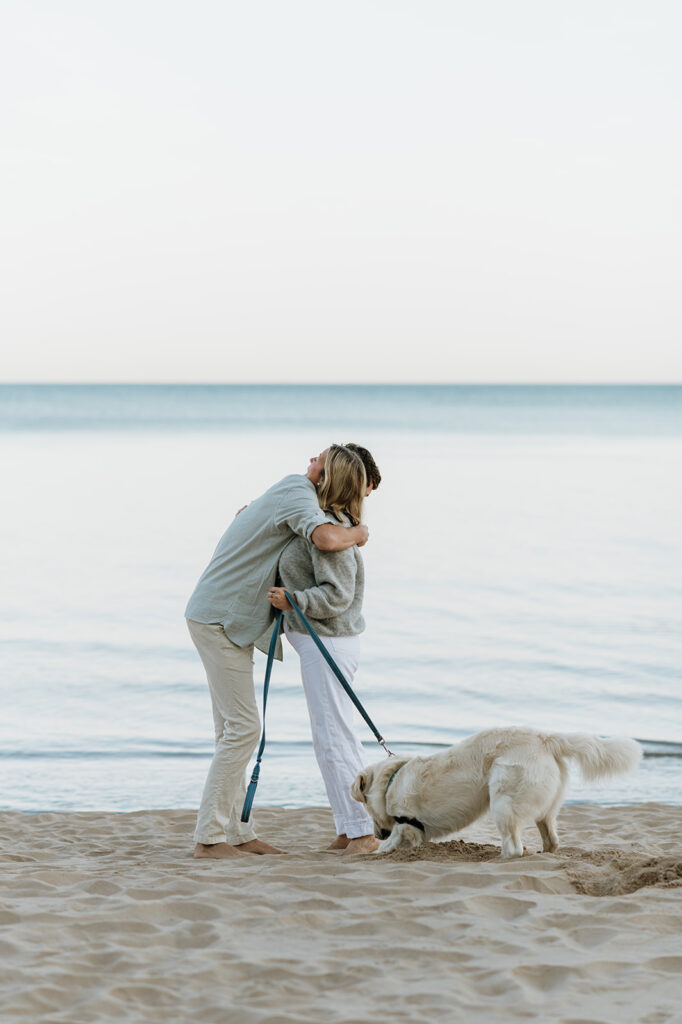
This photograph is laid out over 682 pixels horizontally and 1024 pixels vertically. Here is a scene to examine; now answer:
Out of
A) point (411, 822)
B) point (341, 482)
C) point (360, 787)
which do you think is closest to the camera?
point (411, 822)

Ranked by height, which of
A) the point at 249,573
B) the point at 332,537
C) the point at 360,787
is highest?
the point at 332,537

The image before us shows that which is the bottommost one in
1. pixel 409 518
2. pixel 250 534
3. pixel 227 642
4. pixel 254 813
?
pixel 254 813

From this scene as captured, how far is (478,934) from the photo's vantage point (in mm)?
3812

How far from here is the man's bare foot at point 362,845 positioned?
5.36m

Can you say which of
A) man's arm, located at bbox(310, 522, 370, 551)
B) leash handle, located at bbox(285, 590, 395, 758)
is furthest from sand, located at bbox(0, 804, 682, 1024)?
man's arm, located at bbox(310, 522, 370, 551)

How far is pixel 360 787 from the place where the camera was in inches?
204

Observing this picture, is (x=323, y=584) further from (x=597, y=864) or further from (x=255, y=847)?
(x=597, y=864)

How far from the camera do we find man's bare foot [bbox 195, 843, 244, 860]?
5.29 metres

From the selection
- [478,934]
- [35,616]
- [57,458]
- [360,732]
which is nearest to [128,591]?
[35,616]

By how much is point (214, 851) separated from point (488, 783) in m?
1.48

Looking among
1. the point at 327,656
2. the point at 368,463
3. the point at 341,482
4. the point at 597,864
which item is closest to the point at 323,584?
the point at 327,656

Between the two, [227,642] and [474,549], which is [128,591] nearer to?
[474,549]

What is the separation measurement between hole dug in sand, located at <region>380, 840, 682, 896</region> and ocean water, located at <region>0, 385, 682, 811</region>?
7.20 ft

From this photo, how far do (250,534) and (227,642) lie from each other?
1.84 feet
